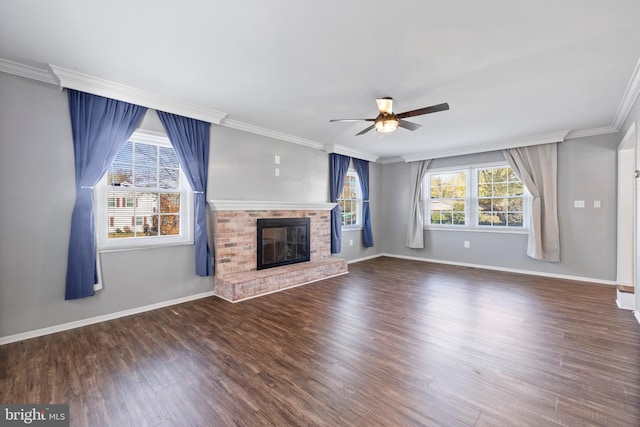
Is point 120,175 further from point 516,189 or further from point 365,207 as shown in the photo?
point 516,189

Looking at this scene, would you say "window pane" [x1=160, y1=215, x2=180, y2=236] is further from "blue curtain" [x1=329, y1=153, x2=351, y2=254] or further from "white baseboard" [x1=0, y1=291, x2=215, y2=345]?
"blue curtain" [x1=329, y1=153, x2=351, y2=254]

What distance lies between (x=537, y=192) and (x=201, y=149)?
568 cm

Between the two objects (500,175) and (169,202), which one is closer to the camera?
(169,202)

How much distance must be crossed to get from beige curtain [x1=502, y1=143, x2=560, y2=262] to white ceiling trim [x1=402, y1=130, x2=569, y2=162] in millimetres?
152

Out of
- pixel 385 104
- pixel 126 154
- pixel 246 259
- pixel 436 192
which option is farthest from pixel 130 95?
pixel 436 192

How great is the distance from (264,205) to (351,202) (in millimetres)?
2672

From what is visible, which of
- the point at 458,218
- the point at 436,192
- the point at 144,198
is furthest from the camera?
the point at 436,192

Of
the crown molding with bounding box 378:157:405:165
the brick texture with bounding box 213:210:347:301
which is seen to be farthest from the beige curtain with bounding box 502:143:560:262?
the brick texture with bounding box 213:210:347:301

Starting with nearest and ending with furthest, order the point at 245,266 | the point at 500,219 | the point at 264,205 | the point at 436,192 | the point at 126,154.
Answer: the point at 126,154, the point at 245,266, the point at 264,205, the point at 500,219, the point at 436,192

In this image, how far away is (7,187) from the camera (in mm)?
2604

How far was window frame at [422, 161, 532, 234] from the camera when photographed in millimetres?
5340

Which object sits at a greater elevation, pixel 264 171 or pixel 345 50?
pixel 345 50

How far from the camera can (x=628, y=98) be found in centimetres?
324

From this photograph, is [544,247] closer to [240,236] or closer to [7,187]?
[240,236]
